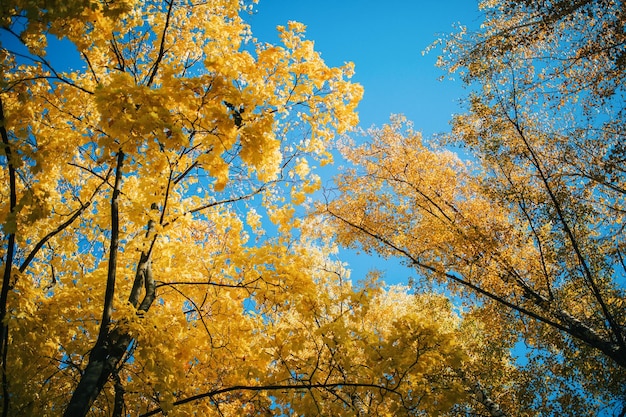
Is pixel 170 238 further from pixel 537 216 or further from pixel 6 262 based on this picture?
pixel 537 216

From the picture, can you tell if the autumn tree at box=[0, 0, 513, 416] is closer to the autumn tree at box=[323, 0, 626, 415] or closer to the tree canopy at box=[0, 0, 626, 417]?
Result: the tree canopy at box=[0, 0, 626, 417]

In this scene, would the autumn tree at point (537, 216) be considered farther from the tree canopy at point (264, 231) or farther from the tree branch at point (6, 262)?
the tree branch at point (6, 262)

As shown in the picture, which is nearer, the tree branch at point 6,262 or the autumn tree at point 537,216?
the tree branch at point 6,262

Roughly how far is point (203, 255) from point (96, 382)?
2.00 m

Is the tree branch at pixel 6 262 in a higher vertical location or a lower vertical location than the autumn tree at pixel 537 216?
lower

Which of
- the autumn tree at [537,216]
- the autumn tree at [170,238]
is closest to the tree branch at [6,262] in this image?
the autumn tree at [170,238]

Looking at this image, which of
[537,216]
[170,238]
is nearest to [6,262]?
[170,238]

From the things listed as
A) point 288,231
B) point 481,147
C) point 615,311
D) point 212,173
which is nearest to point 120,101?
point 212,173

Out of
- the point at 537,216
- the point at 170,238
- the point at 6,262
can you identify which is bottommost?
the point at 6,262

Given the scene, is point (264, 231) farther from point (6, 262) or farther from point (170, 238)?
point (6, 262)

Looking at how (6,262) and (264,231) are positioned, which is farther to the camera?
(264,231)

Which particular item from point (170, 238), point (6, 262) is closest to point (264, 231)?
point (170, 238)

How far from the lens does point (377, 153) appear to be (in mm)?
8016

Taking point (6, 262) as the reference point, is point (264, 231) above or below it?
above
